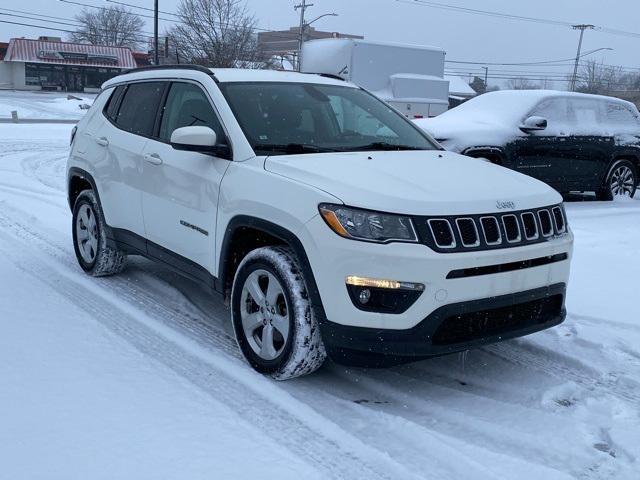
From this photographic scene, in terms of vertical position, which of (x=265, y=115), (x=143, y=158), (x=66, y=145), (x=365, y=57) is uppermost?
(x=365, y=57)

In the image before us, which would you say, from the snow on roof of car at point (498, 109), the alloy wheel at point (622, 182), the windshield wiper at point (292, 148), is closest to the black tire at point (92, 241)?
the windshield wiper at point (292, 148)

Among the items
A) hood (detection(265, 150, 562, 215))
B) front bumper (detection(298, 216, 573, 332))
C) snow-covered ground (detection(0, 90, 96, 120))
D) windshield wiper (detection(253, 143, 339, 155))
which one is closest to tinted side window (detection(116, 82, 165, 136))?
windshield wiper (detection(253, 143, 339, 155))

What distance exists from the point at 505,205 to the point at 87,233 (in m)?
3.82

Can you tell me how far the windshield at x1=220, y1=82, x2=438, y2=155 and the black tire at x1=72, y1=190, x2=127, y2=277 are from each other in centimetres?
191

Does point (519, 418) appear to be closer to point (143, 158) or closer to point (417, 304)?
point (417, 304)

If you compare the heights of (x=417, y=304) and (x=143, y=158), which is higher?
(x=143, y=158)

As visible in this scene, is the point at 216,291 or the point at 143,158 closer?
the point at 216,291

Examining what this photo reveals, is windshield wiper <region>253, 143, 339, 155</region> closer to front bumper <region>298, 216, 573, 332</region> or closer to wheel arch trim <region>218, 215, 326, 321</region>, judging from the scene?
wheel arch trim <region>218, 215, 326, 321</region>

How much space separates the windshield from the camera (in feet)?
13.6

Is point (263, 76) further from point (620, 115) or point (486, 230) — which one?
point (620, 115)

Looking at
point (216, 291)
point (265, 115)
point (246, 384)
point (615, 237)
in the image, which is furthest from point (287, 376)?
point (615, 237)

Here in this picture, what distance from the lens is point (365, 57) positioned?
18.1m

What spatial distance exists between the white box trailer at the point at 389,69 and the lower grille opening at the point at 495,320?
1491cm

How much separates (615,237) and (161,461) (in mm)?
6341
